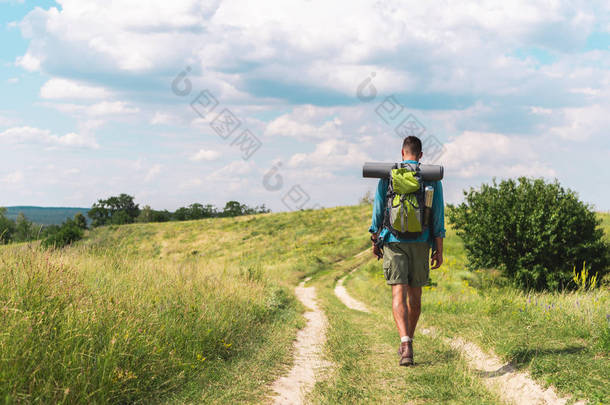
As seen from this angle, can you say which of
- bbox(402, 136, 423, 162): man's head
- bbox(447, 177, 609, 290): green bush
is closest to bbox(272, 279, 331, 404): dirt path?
bbox(402, 136, 423, 162): man's head

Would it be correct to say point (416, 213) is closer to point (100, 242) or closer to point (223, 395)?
point (223, 395)

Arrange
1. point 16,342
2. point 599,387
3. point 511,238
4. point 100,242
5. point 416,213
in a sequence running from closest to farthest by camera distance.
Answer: point 16,342 → point 599,387 → point 416,213 → point 100,242 → point 511,238

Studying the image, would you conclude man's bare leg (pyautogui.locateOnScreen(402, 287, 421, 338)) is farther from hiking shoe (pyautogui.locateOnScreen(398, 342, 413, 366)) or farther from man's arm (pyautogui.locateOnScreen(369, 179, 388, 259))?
man's arm (pyautogui.locateOnScreen(369, 179, 388, 259))

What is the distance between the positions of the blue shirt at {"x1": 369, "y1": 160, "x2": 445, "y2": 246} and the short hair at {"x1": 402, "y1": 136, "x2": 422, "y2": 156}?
5.7 inches

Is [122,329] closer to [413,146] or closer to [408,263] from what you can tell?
[408,263]

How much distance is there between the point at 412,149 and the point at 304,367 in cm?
333

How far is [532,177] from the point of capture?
56.2 ft

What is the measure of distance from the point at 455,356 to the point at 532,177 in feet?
42.5

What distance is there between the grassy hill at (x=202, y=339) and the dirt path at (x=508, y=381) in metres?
0.13

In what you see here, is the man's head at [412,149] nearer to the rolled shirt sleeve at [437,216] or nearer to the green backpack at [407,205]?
the green backpack at [407,205]

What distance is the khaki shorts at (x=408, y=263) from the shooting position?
5.75 metres

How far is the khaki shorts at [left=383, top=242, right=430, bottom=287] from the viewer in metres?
5.75

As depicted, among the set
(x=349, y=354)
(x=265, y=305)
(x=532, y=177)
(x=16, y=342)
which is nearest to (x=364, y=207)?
(x=532, y=177)

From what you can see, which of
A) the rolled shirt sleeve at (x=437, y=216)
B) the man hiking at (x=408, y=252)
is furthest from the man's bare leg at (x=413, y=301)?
the rolled shirt sleeve at (x=437, y=216)
